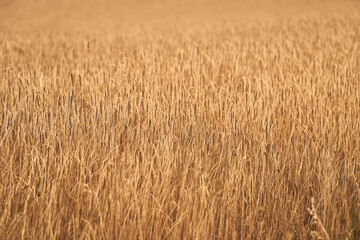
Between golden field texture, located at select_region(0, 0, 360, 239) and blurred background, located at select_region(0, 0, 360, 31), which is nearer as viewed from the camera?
golden field texture, located at select_region(0, 0, 360, 239)

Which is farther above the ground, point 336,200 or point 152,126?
point 152,126

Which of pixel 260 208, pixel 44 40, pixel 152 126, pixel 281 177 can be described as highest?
pixel 44 40

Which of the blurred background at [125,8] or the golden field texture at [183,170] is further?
the blurred background at [125,8]

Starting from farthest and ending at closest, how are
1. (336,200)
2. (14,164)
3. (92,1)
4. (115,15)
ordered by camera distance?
(92,1), (115,15), (14,164), (336,200)

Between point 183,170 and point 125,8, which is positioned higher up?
point 125,8

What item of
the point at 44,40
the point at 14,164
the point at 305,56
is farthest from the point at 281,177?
the point at 44,40

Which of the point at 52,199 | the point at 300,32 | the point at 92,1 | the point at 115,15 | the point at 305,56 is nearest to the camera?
the point at 52,199

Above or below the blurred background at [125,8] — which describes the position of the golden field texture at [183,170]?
below

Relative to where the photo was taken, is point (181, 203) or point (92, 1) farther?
point (92, 1)

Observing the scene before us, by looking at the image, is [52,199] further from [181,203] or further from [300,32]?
[300,32]

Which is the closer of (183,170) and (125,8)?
(183,170)

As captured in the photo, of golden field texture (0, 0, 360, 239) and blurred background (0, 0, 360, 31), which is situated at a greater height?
blurred background (0, 0, 360, 31)

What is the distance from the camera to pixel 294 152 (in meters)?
1.83

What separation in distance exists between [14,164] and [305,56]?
3038 millimetres
